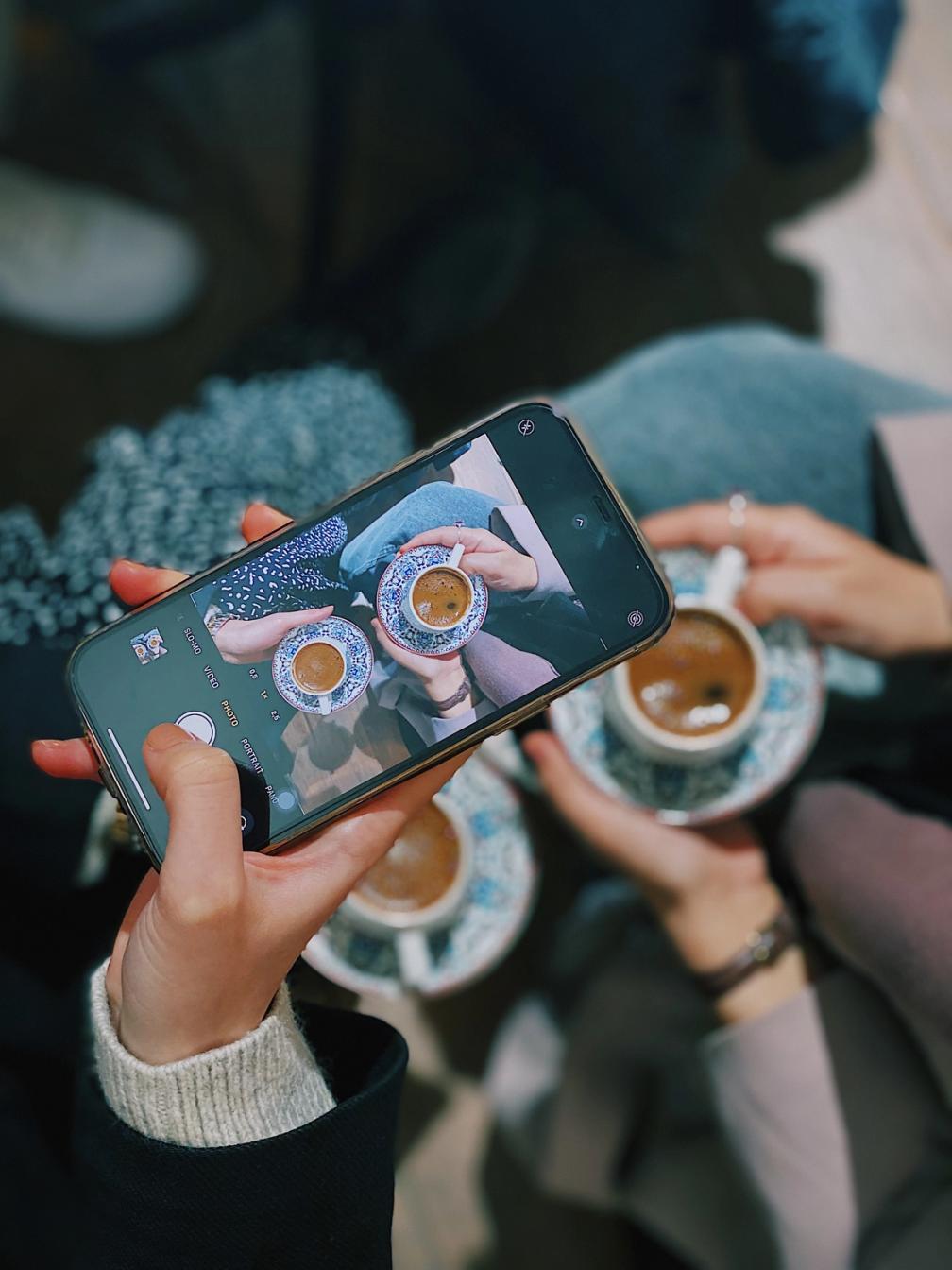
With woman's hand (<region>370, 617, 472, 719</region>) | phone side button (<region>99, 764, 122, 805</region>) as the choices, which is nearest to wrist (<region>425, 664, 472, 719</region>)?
woman's hand (<region>370, 617, 472, 719</region>)

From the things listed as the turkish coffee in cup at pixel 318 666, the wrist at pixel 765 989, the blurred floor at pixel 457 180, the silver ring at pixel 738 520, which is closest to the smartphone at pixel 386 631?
the turkish coffee in cup at pixel 318 666

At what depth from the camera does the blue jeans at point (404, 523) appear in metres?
0.44

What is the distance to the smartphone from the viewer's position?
426mm

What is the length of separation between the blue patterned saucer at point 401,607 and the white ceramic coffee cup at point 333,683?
0.08 feet

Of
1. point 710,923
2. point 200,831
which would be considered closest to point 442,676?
point 200,831

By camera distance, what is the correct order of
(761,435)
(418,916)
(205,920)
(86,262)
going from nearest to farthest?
(205,920) → (418,916) → (761,435) → (86,262)

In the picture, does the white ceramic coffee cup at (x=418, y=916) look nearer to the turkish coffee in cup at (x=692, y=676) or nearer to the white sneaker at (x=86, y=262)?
the turkish coffee in cup at (x=692, y=676)

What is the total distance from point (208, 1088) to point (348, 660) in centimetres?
18

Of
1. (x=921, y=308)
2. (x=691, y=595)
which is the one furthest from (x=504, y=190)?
(x=691, y=595)

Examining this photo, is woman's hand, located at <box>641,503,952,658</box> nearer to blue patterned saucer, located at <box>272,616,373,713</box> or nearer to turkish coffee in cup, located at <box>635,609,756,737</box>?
turkish coffee in cup, located at <box>635,609,756,737</box>

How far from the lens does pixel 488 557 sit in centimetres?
44

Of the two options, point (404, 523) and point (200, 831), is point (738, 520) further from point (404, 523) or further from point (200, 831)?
point (200, 831)

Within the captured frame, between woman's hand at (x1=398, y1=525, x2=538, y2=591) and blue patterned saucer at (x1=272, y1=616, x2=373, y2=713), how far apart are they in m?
0.04

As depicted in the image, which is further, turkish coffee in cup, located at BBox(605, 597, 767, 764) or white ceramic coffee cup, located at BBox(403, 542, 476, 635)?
turkish coffee in cup, located at BBox(605, 597, 767, 764)
